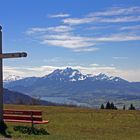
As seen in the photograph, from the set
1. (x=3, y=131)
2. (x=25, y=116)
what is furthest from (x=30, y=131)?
(x=25, y=116)

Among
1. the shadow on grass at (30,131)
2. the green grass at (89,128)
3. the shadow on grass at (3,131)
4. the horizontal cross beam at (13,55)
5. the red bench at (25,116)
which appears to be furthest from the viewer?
the red bench at (25,116)

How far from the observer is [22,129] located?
973 inches

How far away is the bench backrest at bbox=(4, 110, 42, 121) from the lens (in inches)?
999

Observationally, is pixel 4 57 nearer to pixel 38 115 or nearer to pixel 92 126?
pixel 38 115

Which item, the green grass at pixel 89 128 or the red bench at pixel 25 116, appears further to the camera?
the red bench at pixel 25 116

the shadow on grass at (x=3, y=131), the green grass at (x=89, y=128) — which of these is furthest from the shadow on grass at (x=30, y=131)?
the shadow on grass at (x=3, y=131)

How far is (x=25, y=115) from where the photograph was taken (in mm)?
26000

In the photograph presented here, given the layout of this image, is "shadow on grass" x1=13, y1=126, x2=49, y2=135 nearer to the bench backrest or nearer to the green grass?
the green grass

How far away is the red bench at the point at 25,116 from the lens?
998 inches

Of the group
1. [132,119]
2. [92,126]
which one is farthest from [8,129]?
[132,119]

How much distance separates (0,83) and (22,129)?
98.3 inches

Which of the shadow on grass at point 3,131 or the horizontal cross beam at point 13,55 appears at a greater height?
the horizontal cross beam at point 13,55

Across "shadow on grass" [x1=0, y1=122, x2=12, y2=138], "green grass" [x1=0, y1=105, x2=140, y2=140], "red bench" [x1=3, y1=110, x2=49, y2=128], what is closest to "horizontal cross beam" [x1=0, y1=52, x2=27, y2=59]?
"red bench" [x1=3, y1=110, x2=49, y2=128]

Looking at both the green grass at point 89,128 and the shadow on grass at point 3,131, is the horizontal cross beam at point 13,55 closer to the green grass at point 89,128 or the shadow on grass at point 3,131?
the shadow on grass at point 3,131
